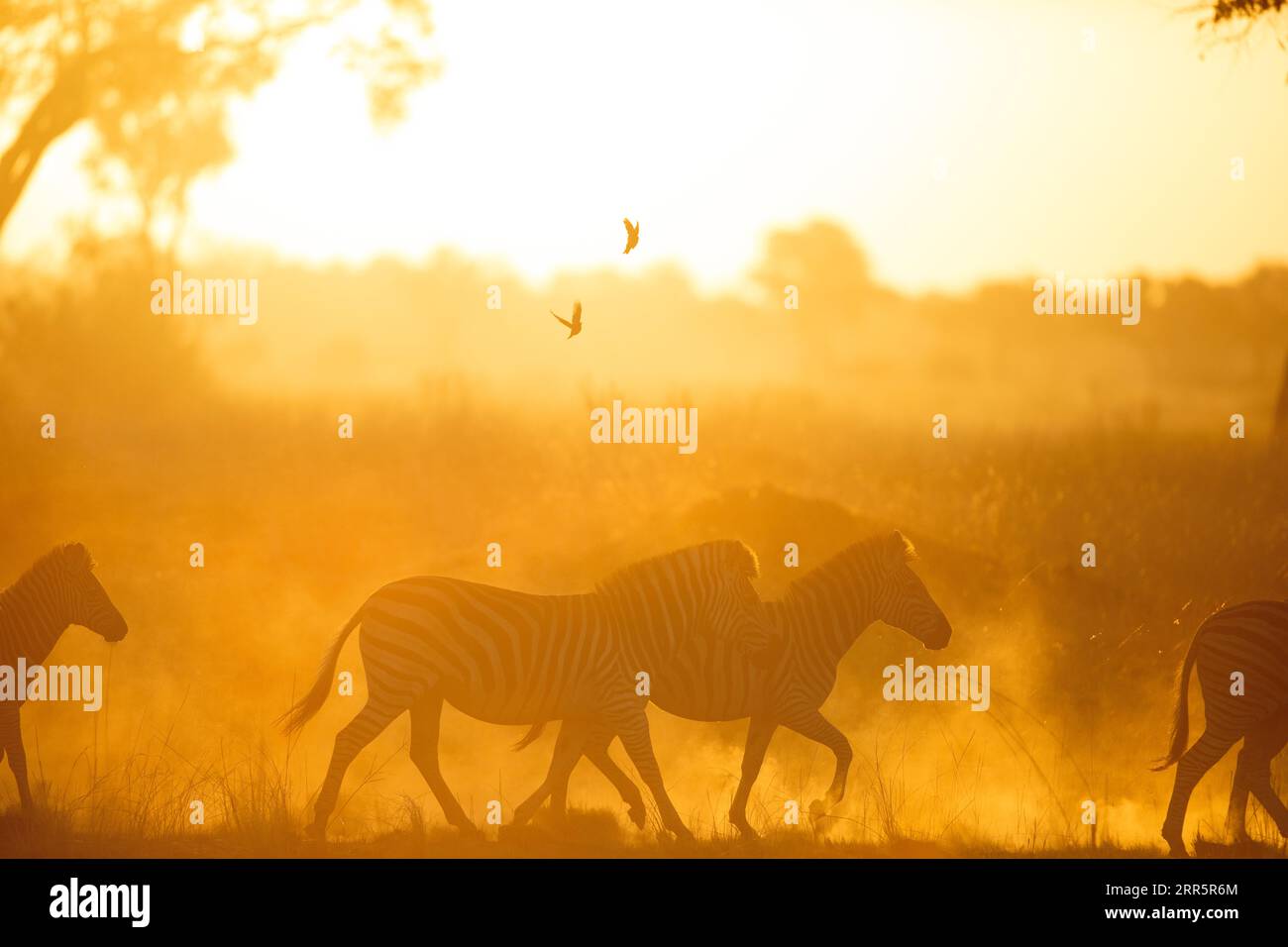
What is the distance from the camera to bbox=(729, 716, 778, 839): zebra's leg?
13141 mm

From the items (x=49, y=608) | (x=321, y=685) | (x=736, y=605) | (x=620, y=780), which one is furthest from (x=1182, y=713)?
(x=49, y=608)

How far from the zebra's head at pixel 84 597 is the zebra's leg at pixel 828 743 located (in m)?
5.24

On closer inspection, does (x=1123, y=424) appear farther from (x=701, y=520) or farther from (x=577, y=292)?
(x=577, y=292)

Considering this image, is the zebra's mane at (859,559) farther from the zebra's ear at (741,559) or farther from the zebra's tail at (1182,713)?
the zebra's tail at (1182,713)

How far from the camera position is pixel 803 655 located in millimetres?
13734

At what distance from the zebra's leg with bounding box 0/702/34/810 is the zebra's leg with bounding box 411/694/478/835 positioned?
115 inches

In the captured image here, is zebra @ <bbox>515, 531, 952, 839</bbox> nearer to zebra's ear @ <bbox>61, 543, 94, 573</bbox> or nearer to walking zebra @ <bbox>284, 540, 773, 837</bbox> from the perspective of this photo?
walking zebra @ <bbox>284, 540, 773, 837</bbox>

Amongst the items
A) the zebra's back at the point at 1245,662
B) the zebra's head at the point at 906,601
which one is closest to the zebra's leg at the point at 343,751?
the zebra's head at the point at 906,601

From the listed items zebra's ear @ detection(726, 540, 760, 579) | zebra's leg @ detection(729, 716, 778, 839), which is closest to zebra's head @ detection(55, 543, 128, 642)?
zebra's ear @ detection(726, 540, 760, 579)

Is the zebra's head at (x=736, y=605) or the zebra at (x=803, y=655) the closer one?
the zebra's head at (x=736, y=605)

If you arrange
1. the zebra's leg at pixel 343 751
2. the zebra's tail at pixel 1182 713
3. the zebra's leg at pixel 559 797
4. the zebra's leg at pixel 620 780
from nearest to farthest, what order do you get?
1. the zebra's leg at pixel 343 751
2. the zebra's leg at pixel 620 780
3. the zebra's leg at pixel 559 797
4. the zebra's tail at pixel 1182 713

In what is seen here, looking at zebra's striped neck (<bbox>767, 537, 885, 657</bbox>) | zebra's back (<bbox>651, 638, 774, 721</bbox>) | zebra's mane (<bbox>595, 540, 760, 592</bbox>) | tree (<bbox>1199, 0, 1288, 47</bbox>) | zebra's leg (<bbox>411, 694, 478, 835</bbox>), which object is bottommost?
zebra's leg (<bbox>411, 694, 478, 835</bbox>)

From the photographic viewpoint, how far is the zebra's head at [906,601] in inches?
543
